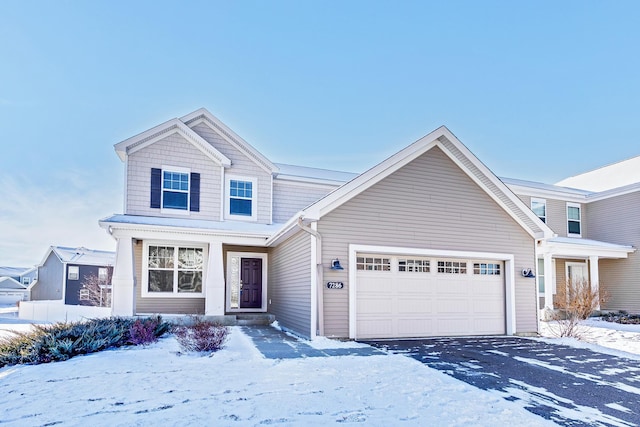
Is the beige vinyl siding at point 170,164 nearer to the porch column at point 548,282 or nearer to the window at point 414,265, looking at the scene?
the window at point 414,265

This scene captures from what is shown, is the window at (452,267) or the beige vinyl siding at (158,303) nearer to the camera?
the window at (452,267)

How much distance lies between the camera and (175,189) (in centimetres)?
1377

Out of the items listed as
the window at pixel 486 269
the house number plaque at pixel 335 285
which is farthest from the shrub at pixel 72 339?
the window at pixel 486 269

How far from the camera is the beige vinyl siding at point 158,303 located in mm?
13227

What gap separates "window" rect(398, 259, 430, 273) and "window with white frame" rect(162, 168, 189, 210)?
710cm

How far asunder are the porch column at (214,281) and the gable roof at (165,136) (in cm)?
323

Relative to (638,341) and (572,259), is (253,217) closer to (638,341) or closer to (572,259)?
(638,341)

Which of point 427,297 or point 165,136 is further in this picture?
point 165,136

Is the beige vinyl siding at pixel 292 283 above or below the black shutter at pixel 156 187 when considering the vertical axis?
below

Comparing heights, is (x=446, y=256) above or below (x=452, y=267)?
above

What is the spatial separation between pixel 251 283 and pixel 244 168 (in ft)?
12.8

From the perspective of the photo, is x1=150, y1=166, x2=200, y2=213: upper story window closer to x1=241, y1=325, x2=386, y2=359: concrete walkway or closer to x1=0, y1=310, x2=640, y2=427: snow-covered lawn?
x1=241, y1=325, x2=386, y2=359: concrete walkway

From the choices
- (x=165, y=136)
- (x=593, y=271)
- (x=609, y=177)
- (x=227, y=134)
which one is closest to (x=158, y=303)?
(x=165, y=136)

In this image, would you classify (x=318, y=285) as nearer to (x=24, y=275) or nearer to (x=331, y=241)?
(x=331, y=241)
